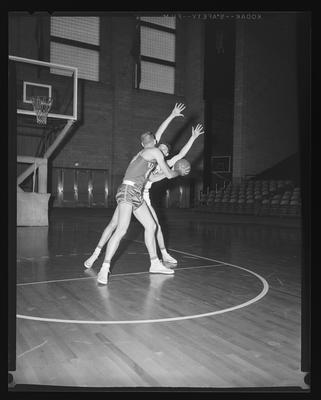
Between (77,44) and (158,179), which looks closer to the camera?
(158,179)

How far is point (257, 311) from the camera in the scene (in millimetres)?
3785

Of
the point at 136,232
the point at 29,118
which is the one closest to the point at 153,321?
the point at 136,232

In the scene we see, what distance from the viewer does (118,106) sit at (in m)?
20.3

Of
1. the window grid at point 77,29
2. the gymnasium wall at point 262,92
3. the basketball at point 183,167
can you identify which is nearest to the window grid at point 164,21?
the window grid at point 77,29

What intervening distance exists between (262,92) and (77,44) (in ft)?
30.5

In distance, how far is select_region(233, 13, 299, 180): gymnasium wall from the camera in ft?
66.7

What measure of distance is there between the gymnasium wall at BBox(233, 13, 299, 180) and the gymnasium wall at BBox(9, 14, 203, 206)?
245cm

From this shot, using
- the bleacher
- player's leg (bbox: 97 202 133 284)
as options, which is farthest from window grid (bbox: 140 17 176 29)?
player's leg (bbox: 97 202 133 284)

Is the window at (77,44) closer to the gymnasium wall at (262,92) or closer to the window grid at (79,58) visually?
the window grid at (79,58)

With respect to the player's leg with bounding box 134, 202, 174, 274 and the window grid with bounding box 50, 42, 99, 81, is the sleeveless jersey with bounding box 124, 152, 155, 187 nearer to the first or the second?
the player's leg with bounding box 134, 202, 174, 274

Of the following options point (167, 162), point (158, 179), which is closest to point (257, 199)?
point (158, 179)

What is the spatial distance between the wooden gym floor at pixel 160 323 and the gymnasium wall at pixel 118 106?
529 inches

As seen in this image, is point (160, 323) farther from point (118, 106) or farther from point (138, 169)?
point (118, 106)
